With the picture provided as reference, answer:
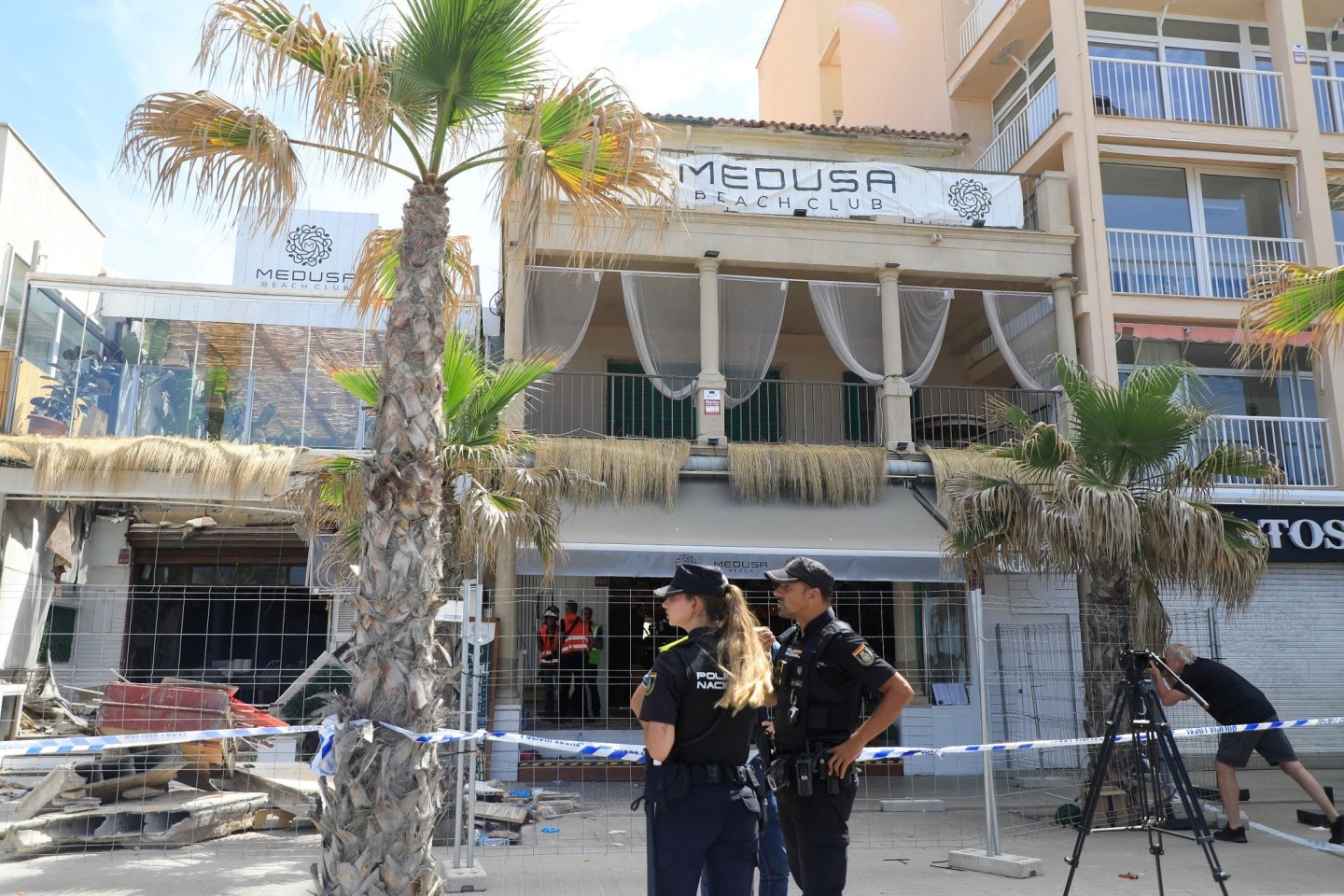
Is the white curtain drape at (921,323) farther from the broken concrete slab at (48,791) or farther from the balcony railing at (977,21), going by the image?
the broken concrete slab at (48,791)

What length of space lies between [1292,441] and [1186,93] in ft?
18.8

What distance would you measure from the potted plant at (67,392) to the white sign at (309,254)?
6821 mm

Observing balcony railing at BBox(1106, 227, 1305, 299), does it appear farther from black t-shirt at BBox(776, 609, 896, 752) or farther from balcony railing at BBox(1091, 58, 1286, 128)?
black t-shirt at BBox(776, 609, 896, 752)

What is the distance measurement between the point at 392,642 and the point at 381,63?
2848 millimetres

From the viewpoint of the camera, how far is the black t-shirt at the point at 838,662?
4426 mm

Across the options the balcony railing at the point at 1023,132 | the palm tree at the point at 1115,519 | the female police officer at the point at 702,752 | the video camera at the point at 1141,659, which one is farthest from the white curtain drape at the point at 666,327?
the female police officer at the point at 702,752

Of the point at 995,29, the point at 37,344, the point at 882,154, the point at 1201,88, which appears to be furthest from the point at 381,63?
the point at 1201,88

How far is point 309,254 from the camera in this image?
2094 centimetres

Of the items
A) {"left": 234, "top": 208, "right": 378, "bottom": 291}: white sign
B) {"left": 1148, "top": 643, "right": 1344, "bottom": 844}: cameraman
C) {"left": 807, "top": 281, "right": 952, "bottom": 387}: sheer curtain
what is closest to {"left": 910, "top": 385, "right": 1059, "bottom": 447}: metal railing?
{"left": 807, "top": 281, "right": 952, "bottom": 387}: sheer curtain

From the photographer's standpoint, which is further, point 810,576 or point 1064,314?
point 1064,314

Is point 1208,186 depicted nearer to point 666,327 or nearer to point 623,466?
point 666,327

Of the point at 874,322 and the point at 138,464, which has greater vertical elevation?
the point at 874,322

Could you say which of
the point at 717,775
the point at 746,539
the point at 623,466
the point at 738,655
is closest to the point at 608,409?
the point at 623,466

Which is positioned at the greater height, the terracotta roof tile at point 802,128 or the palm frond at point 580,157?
the terracotta roof tile at point 802,128
